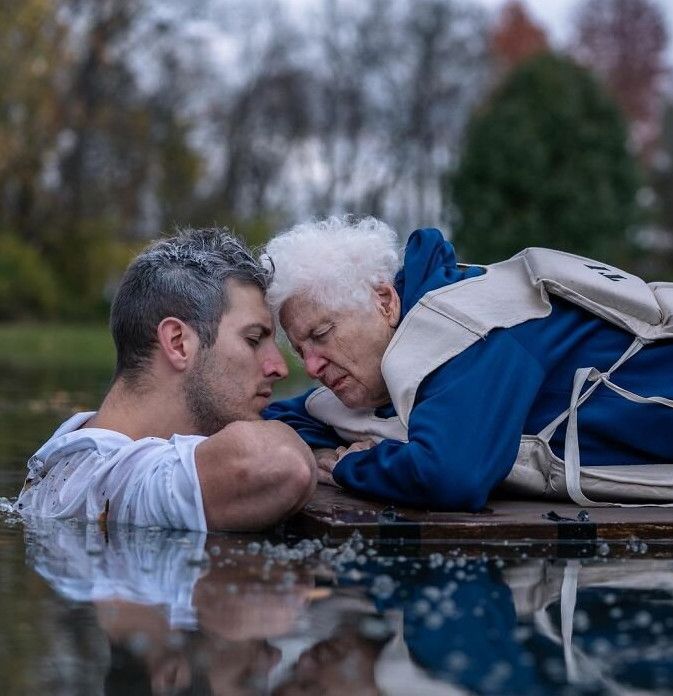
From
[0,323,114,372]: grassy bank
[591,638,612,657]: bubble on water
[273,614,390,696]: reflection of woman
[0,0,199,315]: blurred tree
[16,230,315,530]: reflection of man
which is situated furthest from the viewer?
[0,0,199,315]: blurred tree

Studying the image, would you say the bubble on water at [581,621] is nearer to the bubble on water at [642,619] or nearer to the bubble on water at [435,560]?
the bubble on water at [642,619]

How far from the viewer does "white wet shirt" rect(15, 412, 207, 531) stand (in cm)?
567

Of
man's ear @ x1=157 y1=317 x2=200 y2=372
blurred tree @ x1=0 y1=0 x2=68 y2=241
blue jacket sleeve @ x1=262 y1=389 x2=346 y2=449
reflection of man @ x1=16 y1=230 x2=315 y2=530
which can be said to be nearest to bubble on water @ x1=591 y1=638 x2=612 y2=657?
reflection of man @ x1=16 y1=230 x2=315 y2=530

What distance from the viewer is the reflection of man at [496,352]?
5.72m

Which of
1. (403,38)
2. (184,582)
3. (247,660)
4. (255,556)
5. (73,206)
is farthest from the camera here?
(403,38)

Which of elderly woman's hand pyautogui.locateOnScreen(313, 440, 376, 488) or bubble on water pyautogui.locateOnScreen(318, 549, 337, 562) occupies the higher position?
elderly woman's hand pyautogui.locateOnScreen(313, 440, 376, 488)

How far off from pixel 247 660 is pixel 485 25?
51233 millimetres

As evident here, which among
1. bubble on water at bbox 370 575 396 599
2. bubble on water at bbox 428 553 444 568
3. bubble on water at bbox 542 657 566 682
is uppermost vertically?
bubble on water at bbox 428 553 444 568

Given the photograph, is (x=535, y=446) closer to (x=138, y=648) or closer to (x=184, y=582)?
(x=184, y=582)

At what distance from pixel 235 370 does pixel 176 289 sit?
419mm

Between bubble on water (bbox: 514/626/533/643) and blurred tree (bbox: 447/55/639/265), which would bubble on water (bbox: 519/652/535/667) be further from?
blurred tree (bbox: 447/55/639/265)

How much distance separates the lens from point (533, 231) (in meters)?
38.6

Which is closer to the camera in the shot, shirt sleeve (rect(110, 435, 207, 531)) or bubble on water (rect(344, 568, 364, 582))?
bubble on water (rect(344, 568, 364, 582))

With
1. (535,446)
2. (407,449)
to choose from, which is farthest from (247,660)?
(535,446)
